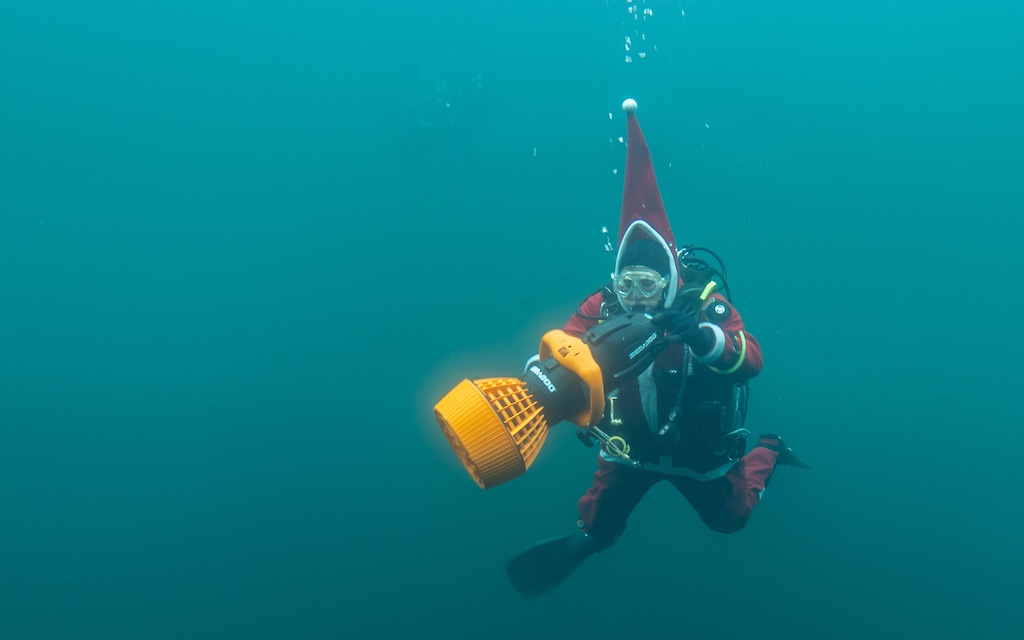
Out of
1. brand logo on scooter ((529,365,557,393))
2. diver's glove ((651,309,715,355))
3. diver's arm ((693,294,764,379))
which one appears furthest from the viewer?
diver's arm ((693,294,764,379))

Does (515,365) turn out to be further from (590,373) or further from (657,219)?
(590,373)

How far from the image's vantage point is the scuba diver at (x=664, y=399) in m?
2.87

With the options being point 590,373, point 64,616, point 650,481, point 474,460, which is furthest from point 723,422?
point 64,616

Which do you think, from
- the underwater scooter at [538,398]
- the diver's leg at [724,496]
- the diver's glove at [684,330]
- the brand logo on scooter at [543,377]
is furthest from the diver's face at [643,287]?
the diver's leg at [724,496]

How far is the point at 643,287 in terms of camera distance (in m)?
2.96

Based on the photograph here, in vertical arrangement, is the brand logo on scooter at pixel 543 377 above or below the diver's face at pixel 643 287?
below

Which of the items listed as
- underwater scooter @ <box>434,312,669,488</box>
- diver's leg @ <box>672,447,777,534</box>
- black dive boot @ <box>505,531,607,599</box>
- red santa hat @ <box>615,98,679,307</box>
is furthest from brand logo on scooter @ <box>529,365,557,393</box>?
black dive boot @ <box>505,531,607,599</box>

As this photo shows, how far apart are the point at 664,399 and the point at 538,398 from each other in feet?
4.77

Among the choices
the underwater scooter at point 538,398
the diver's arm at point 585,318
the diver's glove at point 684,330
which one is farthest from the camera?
the diver's arm at point 585,318

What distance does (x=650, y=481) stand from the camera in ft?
12.2

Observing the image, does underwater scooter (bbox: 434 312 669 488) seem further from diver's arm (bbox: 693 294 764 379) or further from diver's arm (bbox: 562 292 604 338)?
diver's arm (bbox: 562 292 604 338)

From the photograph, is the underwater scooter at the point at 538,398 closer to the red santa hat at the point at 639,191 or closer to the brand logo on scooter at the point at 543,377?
the brand logo on scooter at the point at 543,377

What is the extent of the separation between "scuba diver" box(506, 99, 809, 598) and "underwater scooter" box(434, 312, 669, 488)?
0.35 meters

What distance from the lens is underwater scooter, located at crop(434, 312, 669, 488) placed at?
1739mm
